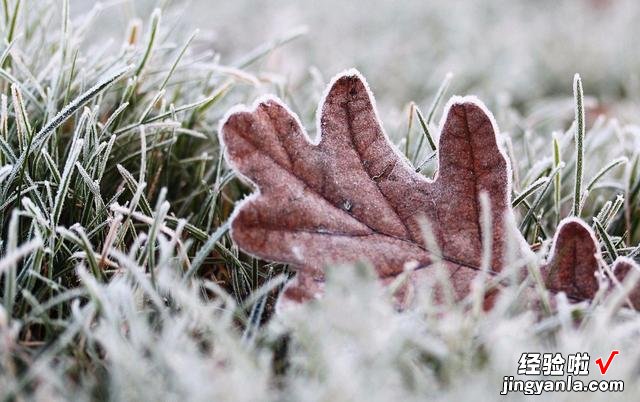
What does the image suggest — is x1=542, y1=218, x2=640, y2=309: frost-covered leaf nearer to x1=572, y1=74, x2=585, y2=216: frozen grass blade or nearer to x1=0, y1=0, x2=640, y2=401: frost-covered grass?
x1=0, y1=0, x2=640, y2=401: frost-covered grass

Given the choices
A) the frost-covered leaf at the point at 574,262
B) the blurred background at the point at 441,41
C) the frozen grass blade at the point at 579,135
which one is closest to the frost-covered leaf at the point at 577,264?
the frost-covered leaf at the point at 574,262

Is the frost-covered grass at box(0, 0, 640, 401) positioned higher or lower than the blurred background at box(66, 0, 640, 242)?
lower

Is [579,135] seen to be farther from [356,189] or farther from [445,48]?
[445,48]

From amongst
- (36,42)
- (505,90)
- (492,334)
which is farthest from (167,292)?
(505,90)

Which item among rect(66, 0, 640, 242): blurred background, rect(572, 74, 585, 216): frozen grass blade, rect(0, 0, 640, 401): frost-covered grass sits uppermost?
rect(66, 0, 640, 242): blurred background

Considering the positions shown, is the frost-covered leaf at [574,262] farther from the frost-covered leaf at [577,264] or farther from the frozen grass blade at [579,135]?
the frozen grass blade at [579,135]

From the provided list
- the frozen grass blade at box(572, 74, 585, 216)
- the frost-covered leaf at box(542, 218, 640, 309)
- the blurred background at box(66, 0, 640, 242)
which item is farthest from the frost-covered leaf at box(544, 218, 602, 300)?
the blurred background at box(66, 0, 640, 242)

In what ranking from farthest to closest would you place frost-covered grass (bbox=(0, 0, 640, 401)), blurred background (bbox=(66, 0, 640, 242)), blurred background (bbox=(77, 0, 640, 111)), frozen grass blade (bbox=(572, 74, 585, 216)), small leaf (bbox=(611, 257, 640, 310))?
1. blurred background (bbox=(77, 0, 640, 111))
2. blurred background (bbox=(66, 0, 640, 242))
3. frozen grass blade (bbox=(572, 74, 585, 216))
4. small leaf (bbox=(611, 257, 640, 310))
5. frost-covered grass (bbox=(0, 0, 640, 401))

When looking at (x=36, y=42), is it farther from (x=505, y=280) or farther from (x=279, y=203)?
(x=505, y=280)
